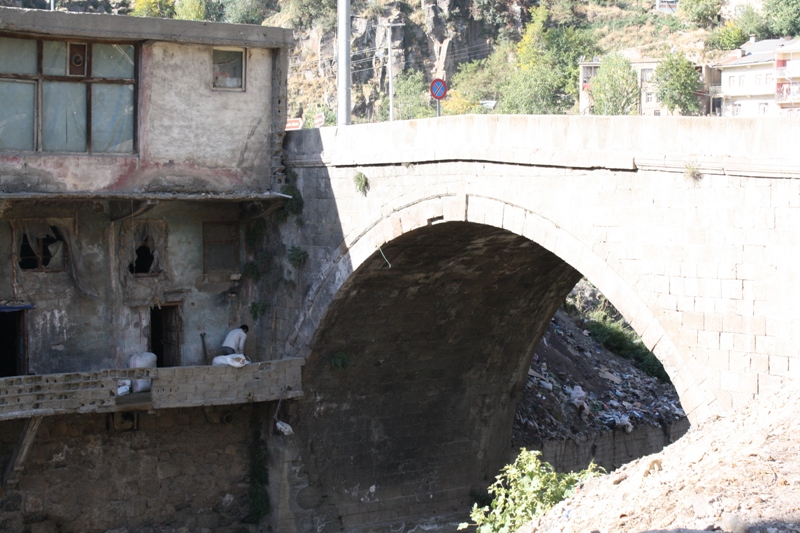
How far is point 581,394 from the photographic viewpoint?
65.6 feet

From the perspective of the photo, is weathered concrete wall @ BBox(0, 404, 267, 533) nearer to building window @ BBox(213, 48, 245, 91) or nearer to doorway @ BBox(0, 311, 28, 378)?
doorway @ BBox(0, 311, 28, 378)

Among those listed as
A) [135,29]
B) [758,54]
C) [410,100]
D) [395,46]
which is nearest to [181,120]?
[135,29]

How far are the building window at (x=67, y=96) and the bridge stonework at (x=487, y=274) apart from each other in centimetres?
238

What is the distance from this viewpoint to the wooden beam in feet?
47.1

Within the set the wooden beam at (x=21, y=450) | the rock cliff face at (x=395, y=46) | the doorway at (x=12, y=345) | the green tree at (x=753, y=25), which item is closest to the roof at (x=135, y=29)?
the doorway at (x=12, y=345)

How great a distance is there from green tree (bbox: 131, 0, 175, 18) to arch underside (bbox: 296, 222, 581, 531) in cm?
3144

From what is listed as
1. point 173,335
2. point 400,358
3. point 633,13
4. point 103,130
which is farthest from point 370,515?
point 633,13

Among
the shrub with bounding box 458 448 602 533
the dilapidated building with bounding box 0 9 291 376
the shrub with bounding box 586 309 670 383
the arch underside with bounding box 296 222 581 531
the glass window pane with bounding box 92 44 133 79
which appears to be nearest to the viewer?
the shrub with bounding box 458 448 602 533

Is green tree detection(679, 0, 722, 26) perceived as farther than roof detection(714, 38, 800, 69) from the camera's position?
Yes

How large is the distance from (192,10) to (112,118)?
32.1m

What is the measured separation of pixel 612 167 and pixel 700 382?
228 centimetres

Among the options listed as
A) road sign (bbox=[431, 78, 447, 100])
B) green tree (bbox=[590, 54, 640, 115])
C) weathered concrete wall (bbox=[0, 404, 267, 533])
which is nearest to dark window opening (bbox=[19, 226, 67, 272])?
weathered concrete wall (bbox=[0, 404, 267, 533])

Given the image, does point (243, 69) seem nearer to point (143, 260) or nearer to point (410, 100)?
point (143, 260)

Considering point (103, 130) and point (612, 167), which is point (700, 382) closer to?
point (612, 167)
